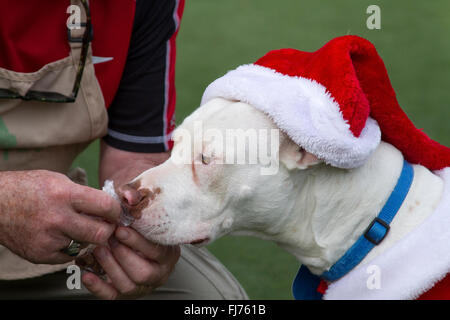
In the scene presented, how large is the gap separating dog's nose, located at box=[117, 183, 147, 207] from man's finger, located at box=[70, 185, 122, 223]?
27 mm

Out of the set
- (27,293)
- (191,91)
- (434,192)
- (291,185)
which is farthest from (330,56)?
(191,91)

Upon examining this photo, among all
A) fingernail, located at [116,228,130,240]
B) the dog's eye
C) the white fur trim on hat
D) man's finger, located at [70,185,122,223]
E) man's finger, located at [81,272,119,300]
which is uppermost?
the white fur trim on hat

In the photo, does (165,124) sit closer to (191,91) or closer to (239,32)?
(191,91)

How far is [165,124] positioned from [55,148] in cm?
37

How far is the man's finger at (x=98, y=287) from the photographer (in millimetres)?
1577

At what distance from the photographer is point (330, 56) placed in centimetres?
140

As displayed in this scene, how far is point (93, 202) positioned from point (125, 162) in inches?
22.1

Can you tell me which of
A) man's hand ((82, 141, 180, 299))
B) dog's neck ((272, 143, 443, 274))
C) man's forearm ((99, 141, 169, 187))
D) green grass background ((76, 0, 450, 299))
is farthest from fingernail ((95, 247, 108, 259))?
green grass background ((76, 0, 450, 299))

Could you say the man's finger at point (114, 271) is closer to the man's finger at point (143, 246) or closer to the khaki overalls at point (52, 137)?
the man's finger at point (143, 246)

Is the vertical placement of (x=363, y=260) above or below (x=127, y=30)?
below

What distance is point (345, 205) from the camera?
1469 millimetres

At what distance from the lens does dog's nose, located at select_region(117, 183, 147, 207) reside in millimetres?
1379

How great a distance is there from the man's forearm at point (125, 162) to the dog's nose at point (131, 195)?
0.47 meters

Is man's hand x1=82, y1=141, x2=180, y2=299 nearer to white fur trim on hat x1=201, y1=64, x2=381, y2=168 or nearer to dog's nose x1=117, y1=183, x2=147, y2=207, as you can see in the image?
dog's nose x1=117, y1=183, x2=147, y2=207
